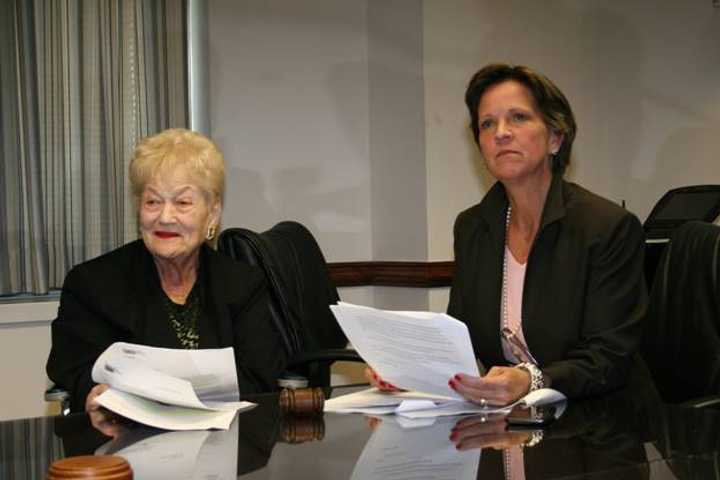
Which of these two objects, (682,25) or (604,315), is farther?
(682,25)

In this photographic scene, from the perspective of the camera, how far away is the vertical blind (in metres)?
3.63

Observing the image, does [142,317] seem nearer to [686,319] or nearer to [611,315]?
[611,315]

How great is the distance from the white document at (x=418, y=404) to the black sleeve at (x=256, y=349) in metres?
0.40

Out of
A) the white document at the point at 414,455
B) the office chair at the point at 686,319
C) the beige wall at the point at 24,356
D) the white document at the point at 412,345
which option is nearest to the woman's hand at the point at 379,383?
the white document at the point at 412,345

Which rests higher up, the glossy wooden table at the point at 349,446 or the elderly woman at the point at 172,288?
the elderly woman at the point at 172,288

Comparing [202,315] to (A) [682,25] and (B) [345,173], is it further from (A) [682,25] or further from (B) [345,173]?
(A) [682,25]

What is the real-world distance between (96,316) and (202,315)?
0.26 metres

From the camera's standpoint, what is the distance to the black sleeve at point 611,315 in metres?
2.16

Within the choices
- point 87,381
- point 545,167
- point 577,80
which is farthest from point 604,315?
point 577,80

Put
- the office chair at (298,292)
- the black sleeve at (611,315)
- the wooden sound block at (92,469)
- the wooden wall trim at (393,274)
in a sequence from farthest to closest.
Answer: the wooden wall trim at (393,274), the office chair at (298,292), the black sleeve at (611,315), the wooden sound block at (92,469)

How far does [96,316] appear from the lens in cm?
236

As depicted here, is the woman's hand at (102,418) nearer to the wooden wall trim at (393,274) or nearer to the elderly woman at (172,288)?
the elderly woman at (172,288)

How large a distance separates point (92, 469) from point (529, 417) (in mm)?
915

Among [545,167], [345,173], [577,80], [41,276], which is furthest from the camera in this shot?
[577,80]
